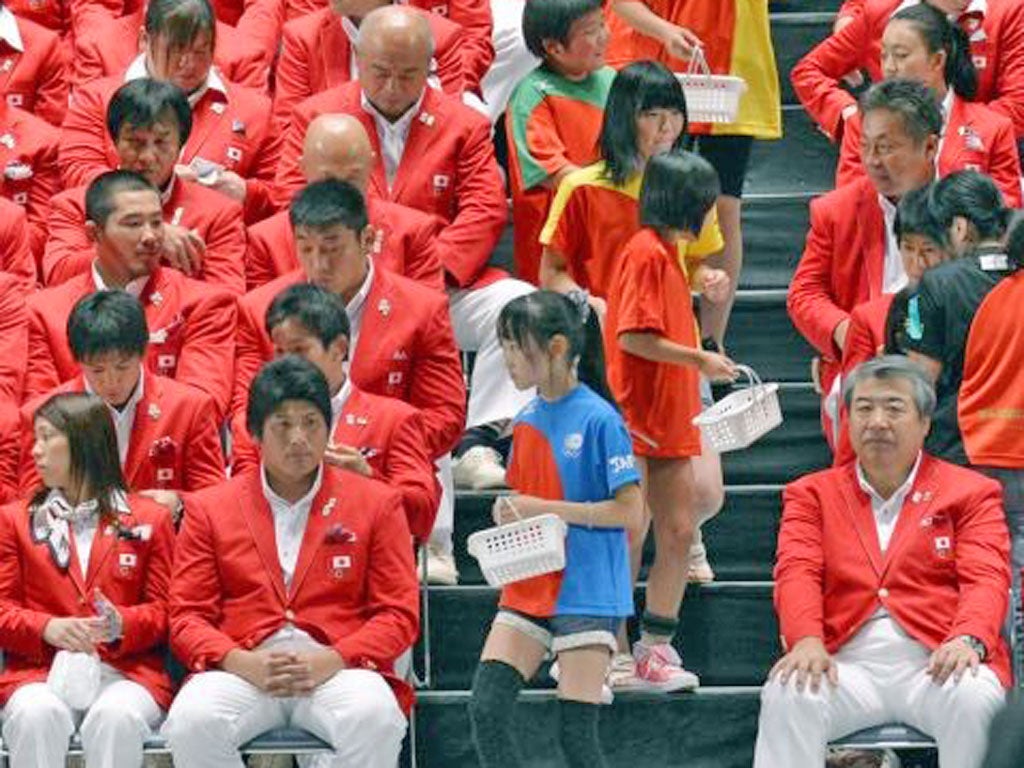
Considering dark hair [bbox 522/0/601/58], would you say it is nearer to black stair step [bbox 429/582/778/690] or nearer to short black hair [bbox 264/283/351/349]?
short black hair [bbox 264/283/351/349]

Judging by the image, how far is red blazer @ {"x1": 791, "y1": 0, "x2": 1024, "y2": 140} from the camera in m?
8.77

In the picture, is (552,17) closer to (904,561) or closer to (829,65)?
(829,65)

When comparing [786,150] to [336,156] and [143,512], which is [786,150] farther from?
[143,512]

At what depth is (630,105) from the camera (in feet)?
25.6

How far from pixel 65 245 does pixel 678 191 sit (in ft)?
6.13

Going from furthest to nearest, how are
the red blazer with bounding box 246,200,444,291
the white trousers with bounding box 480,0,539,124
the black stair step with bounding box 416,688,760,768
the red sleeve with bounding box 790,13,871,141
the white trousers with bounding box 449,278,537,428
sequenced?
the white trousers with bounding box 480,0,539,124
the red sleeve with bounding box 790,13,871,141
the white trousers with bounding box 449,278,537,428
the red blazer with bounding box 246,200,444,291
the black stair step with bounding box 416,688,760,768

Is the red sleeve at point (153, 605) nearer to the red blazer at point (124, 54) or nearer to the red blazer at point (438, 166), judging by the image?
the red blazer at point (438, 166)

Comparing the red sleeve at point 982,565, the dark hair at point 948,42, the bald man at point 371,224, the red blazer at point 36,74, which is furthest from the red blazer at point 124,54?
the red sleeve at point 982,565

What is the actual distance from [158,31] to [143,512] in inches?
82.2

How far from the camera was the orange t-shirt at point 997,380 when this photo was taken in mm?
6867

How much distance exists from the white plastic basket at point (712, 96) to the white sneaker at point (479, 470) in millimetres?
1283

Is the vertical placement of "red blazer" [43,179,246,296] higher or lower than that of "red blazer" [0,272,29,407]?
higher

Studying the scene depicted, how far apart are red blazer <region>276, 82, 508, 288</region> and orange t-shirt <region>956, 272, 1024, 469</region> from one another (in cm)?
179

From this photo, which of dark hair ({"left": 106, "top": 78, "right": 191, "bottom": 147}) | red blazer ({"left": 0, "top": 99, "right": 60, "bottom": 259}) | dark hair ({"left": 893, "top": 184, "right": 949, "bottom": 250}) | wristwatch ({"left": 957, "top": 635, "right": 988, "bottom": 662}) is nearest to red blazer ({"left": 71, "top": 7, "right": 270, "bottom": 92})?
red blazer ({"left": 0, "top": 99, "right": 60, "bottom": 259})
